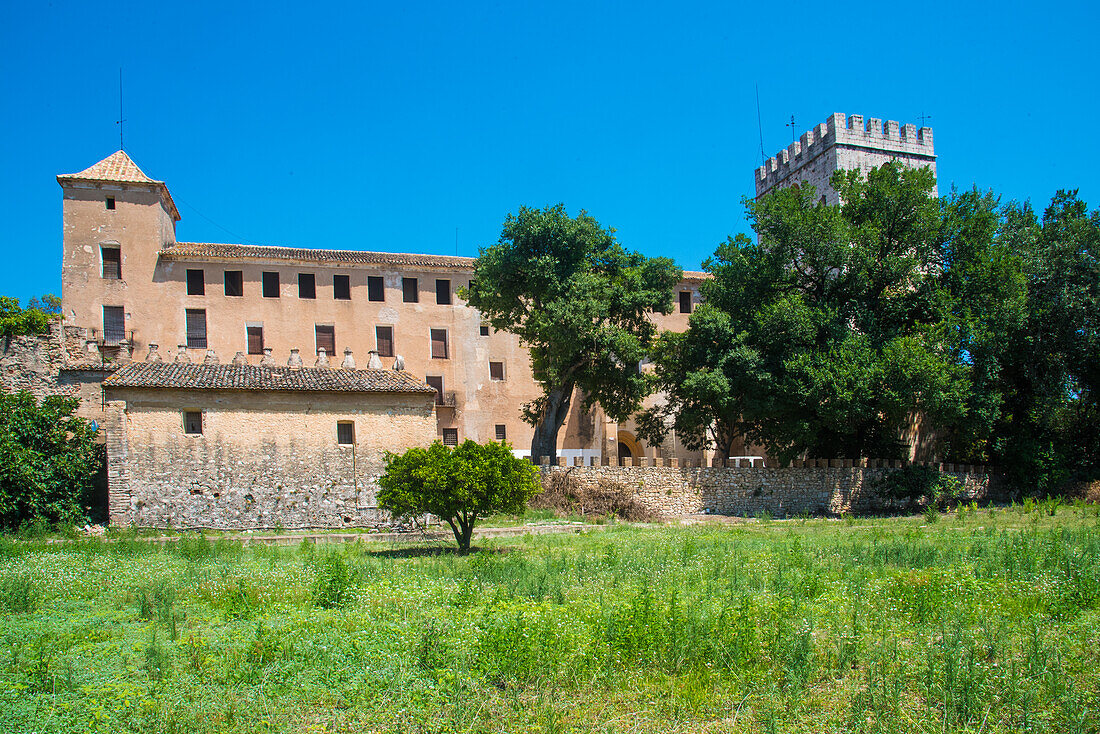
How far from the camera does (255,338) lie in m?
35.2

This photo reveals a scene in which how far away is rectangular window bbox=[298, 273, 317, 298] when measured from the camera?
118 feet

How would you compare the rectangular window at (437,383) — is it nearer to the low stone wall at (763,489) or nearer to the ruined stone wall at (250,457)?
the low stone wall at (763,489)

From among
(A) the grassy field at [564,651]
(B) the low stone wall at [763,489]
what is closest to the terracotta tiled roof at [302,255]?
(B) the low stone wall at [763,489]

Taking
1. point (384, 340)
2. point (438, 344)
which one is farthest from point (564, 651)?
point (438, 344)

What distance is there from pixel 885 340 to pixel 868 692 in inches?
952

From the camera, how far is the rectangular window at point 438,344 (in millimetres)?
37688

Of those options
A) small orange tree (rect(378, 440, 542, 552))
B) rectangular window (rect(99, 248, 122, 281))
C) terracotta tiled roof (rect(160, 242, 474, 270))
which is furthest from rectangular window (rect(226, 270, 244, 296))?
small orange tree (rect(378, 440, 542, 552))

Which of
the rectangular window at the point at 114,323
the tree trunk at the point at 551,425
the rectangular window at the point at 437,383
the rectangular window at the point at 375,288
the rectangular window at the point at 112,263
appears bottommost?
the tree trunk at the point at 551,425

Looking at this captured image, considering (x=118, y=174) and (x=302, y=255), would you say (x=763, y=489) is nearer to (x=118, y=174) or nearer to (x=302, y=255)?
(x=302, y=255)

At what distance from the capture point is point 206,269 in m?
34.8

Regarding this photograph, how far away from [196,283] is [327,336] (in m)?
6.01

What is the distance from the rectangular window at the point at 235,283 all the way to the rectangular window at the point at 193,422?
14055 millimetres

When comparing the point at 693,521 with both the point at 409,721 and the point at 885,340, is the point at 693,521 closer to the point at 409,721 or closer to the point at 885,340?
the point at 885,340

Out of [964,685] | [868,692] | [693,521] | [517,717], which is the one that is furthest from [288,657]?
[693,521]
